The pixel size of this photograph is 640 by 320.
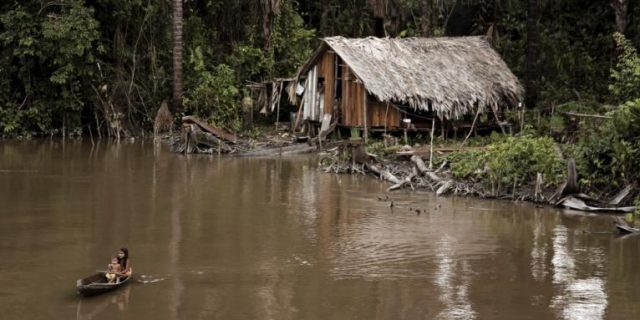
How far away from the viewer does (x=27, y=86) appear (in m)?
24.8

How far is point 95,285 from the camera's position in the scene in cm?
949

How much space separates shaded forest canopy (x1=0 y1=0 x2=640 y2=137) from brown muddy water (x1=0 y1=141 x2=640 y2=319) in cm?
695

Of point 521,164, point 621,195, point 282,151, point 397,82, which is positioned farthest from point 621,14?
point 621,195

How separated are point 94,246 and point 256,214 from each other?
313cm

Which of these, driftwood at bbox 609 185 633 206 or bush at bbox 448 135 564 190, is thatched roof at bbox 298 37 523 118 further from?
driftwood at bbox 609 185 633 206

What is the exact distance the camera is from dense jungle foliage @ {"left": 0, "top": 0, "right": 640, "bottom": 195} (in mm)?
24094

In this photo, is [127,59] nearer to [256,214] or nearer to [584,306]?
[256,214]

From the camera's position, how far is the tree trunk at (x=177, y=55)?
79.0 ft

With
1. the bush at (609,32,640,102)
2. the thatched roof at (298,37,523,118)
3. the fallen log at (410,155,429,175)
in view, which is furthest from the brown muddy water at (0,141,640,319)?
the thatched roof at (298,37,523,118)

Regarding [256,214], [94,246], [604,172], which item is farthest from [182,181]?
[604,172]

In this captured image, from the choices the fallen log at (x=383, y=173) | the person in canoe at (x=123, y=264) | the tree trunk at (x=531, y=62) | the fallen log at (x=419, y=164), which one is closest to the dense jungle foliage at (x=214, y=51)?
the tree trunk at (x=531, y=62)

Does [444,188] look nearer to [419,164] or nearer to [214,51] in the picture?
[419,164]

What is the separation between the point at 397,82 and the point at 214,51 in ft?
27.4

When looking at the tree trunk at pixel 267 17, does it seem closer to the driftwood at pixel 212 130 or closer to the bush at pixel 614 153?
the driftwood at pixel 212 130
